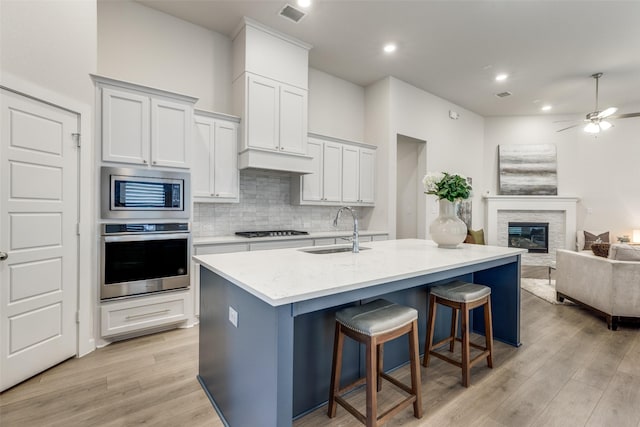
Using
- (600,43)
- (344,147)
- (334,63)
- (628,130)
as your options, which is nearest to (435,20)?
(334,63)

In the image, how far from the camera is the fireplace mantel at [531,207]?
6531 millimetres

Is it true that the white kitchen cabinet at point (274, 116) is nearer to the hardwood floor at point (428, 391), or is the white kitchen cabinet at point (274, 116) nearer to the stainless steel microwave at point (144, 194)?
the stainless steel microwave at point (144, 194)

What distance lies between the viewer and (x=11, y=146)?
2047 millimetres

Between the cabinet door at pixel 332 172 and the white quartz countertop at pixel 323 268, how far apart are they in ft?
7.07

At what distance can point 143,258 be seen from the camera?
110 inches

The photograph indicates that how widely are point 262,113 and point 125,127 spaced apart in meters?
1.48

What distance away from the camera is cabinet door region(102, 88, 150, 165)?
2.66 meters

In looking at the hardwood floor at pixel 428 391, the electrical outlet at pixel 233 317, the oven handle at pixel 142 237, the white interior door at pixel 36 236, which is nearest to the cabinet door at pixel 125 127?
the white interior door at pixel 36 236

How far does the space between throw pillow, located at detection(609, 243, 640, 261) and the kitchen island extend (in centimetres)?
158

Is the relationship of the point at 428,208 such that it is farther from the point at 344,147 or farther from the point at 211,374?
the point at 211,374

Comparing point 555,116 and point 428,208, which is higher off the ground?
point 555,116

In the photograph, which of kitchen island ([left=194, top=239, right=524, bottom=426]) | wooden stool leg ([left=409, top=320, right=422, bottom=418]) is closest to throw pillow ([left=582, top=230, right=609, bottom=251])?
kitchen island ([left=194, top=239, right=524, bottom=426])

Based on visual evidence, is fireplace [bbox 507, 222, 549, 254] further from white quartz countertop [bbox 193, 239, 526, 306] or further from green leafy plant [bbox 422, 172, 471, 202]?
green leafy plant [bbox 422, 172, 471, 202]

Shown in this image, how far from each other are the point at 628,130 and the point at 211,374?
28.5ft
